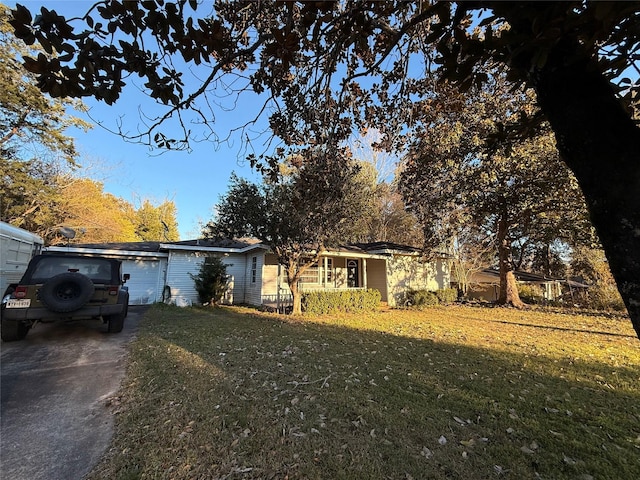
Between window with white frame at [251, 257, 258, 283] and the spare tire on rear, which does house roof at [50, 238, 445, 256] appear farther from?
the spare tire on rear

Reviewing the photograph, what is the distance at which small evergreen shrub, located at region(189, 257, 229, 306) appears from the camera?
1406cm

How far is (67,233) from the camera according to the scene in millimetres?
11211

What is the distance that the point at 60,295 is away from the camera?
19.9 feet

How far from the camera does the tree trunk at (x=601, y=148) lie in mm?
1052

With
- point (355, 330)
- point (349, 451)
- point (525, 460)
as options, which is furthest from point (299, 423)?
point (355, 330)

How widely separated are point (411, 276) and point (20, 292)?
1681 cm

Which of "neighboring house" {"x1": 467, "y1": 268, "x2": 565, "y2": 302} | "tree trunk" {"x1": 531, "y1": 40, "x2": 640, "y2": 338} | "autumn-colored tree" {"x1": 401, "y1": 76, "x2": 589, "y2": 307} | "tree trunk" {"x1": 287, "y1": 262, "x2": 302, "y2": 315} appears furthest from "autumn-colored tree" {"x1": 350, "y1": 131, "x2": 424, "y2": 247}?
"tree trunk" {"x1": 531, "y1": 40, "x2": 640, "y2": 338}

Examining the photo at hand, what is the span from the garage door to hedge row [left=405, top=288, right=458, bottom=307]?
12955 millimetres

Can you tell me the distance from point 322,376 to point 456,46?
14.9 ft

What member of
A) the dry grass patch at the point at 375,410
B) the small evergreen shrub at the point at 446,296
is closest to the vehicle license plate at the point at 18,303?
the dry grass patch at the point at 375,410

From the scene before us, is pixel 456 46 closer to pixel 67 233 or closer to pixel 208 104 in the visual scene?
pixel 208 104

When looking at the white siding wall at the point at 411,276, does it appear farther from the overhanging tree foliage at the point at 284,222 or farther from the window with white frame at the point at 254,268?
the window with white frame at the point at 254,268

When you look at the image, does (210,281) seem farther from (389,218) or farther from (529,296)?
(529,296)

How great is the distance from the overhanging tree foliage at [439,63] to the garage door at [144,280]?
1339cm
